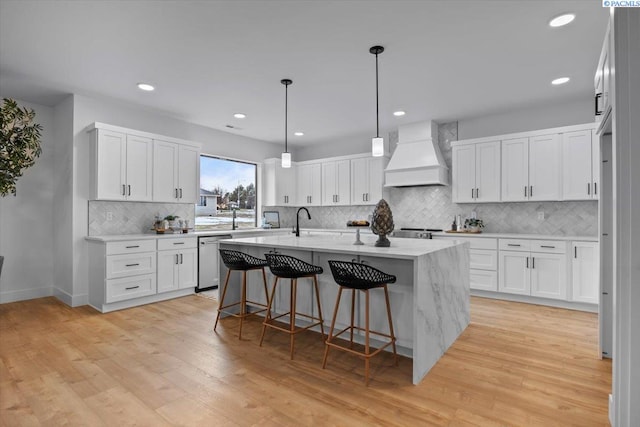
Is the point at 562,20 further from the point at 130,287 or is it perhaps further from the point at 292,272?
the point at 130,287

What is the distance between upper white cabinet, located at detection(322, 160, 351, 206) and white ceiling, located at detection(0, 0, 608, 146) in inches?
69.8

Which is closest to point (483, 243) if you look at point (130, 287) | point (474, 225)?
point (474, 225)

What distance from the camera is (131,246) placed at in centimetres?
428

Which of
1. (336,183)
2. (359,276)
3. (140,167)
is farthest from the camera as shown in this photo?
(336,183)

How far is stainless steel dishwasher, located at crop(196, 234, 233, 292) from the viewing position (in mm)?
5107

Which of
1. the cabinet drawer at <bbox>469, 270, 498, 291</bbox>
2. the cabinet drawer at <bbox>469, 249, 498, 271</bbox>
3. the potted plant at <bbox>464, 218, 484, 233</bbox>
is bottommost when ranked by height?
the cabinet drawer at <bbox>469, 270, 498, 291</bbox>

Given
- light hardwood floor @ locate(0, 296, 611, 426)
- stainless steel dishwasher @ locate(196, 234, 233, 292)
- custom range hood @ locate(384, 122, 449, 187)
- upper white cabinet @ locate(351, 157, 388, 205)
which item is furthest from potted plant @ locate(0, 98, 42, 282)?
custom range hood @ locate(384, 122, 449, 187)

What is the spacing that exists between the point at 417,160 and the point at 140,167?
4225mm

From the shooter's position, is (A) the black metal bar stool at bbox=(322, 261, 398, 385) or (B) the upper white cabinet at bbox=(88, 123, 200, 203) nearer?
Result: (A) the black metal bar stool at bbox=(322, 261, 398, 385)

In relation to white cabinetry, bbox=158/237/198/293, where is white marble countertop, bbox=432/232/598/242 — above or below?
above

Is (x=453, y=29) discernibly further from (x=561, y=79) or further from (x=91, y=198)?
(x=91, y=198)

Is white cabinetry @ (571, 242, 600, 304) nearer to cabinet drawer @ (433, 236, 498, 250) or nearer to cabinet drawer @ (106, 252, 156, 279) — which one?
cabinet drawer @ (433, 236, 498, 250)

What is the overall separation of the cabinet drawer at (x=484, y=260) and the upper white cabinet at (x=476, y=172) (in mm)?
828

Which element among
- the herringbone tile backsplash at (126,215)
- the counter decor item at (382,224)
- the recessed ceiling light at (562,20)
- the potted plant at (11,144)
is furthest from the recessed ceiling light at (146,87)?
the recessed ceiling light at (562,20)
